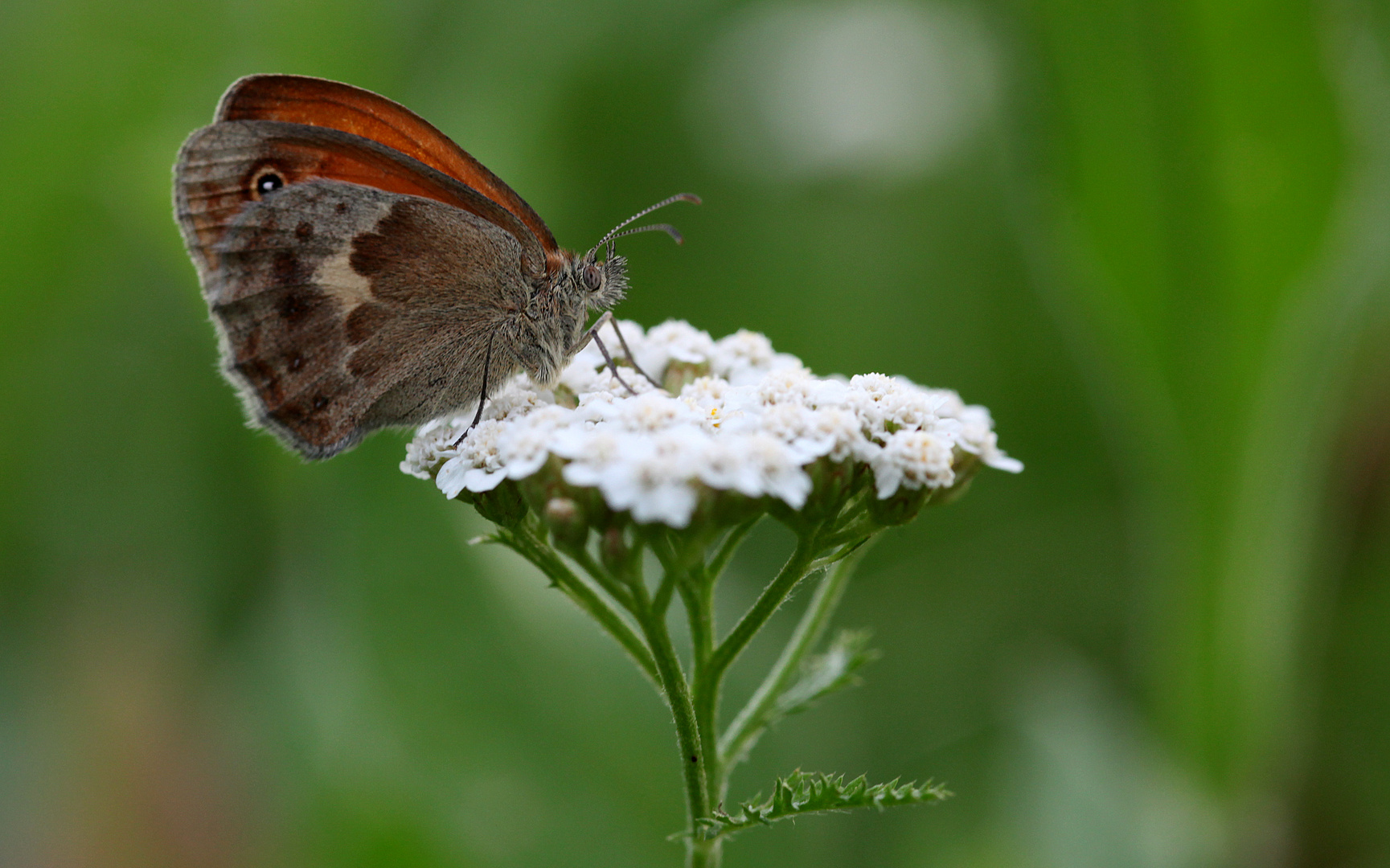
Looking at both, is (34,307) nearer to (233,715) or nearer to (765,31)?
(233,715)

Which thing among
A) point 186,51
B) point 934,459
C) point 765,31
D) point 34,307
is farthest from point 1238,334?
point 34,307

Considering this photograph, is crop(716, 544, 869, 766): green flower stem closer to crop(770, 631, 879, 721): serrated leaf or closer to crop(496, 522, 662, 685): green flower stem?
crop(770, 631, 879, 721): serrated leaf

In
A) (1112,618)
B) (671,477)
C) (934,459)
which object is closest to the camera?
(671,477)

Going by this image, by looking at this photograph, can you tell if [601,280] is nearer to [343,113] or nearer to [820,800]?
[343,113]

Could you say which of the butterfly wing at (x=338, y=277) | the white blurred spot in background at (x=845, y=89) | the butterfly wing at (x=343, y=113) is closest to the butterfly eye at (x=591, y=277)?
the butterfly wing at (x=338, y=277)

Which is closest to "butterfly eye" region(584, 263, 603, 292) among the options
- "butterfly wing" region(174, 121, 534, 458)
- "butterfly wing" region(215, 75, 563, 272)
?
"butterfly wing" region(174, 121, 534, 458)

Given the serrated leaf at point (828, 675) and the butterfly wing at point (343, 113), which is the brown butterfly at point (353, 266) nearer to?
the butterfly wing at point (343, 113)
